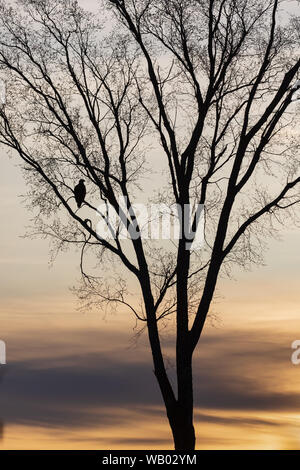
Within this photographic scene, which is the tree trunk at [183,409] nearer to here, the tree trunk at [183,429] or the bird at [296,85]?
the tree trunk at [183,429]

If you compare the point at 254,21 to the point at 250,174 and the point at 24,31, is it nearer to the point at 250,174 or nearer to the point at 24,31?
the point at 250,174

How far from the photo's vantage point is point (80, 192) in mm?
18453

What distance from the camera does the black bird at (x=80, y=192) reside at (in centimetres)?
1841

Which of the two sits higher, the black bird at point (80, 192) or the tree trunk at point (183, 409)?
the black bird at point (80, 192)

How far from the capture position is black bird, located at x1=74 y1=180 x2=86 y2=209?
18406mm

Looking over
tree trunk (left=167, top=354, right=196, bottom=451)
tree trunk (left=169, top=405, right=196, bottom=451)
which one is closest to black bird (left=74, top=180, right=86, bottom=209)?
tree trunk (left=167, top=354, right=196, bottom=451)

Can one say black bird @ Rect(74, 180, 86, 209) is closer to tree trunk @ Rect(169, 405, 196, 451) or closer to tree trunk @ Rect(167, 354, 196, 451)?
tree trunk @ Rect(167, 354, 196, 451)

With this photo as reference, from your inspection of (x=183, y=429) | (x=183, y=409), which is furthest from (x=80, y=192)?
(x=183, y=429)

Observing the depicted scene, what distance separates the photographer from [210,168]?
18.7 m

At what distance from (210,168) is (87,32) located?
4.05 metres

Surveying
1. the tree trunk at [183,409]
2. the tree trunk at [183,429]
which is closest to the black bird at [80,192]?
the tree trunk at [183,409]

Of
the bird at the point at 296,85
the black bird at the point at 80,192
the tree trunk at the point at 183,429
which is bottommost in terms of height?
the tree trunk at the point at 183,429

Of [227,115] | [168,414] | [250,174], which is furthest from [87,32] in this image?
[168,414]
